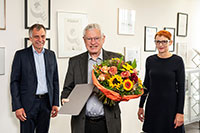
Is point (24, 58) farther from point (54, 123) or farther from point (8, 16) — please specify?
point (54, 123)

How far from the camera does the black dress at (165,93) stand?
274cm

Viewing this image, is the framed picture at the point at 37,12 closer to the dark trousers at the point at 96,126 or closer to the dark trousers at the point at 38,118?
the dark trousers at the point at 38,118

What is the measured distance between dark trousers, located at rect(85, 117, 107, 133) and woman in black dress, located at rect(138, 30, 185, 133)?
107 cm

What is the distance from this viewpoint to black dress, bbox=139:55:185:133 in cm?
274

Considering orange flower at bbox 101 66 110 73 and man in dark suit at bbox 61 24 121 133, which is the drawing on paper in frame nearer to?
man in dark suit at bbox 61 24 121 133

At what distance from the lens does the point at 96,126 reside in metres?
2.00

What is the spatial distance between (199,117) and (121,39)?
99.1 inches

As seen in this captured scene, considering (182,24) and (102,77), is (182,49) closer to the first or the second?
(182,24)

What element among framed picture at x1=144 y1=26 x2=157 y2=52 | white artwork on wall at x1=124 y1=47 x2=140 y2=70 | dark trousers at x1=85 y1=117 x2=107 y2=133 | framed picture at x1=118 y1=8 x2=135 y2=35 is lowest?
dark trousers at x1=85 y1=117 x2=107 y2=133

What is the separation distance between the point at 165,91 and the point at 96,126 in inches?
44.9

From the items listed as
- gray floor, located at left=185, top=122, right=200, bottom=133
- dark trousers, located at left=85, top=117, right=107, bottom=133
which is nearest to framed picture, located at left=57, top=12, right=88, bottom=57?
dark trousers, located at left=85, top=117, right=107, bottom=133

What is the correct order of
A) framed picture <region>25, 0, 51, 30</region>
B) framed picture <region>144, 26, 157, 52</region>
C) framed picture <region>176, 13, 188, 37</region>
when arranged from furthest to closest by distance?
framed picture <region>176, 13, 188, 37</region> < framed picture <region>144, 26, 157, 52</region> < framed picture <region>25, 0, 51, 30</region>

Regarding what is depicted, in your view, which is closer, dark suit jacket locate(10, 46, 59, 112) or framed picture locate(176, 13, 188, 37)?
dark suit jacket locate(10, 46, 59, 112)

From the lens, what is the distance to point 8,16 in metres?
3.03
